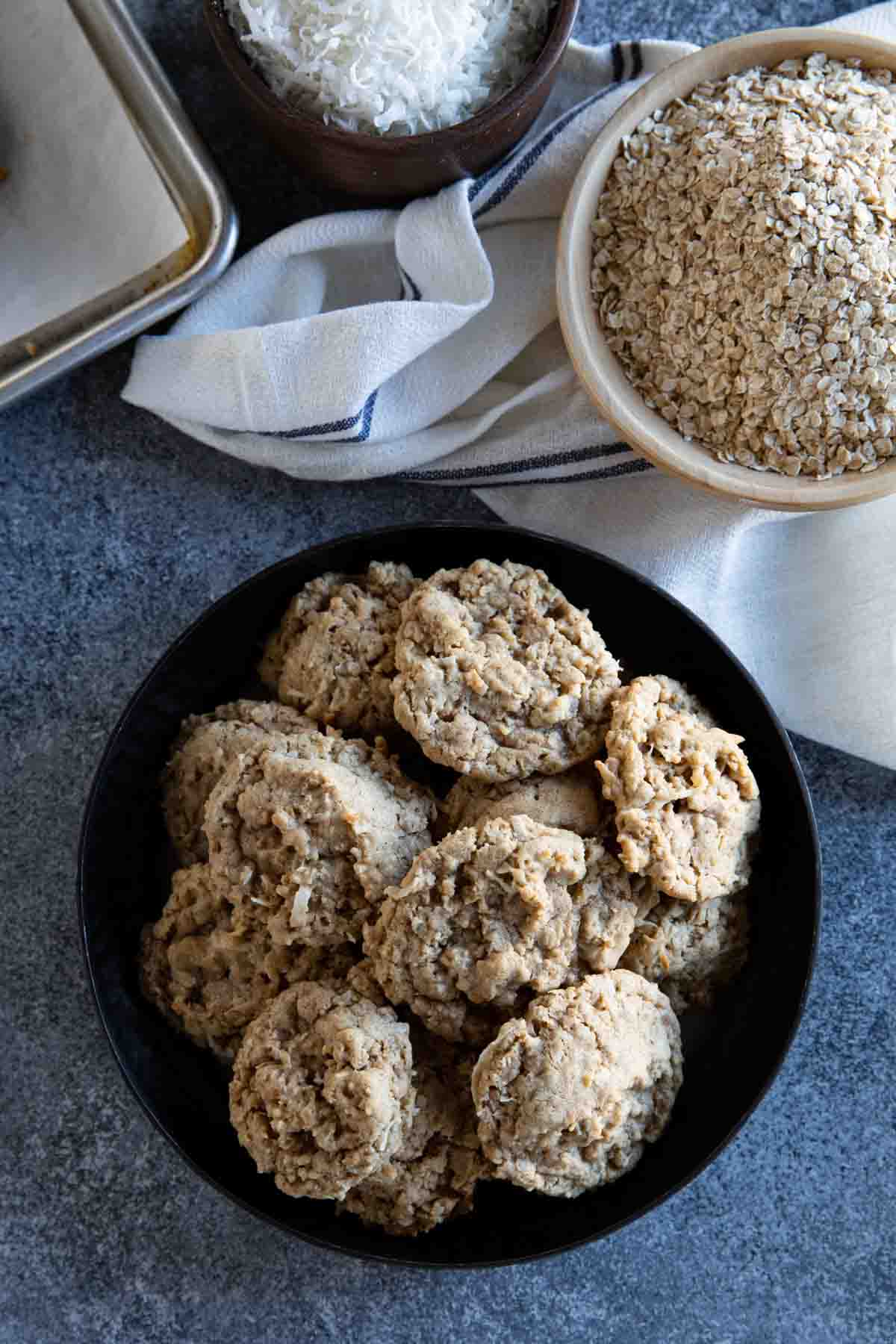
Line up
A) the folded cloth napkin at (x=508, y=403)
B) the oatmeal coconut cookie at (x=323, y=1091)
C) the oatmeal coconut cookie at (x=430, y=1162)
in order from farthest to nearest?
the folded cloth napkin at (x=508, y=403) → the oatmeal coconut cookie at (x=430, y=1162) → the oatmeal coconut cookie at (x=323, y=1091)

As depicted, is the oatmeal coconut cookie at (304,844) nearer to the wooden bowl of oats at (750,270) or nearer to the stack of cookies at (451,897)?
the stack of cookies at (451,897)

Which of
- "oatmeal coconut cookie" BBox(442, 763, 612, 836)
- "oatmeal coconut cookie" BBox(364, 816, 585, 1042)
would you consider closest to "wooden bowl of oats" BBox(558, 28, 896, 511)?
"oatmeal coconut cookie" BBox(442, 763, 612, 836)

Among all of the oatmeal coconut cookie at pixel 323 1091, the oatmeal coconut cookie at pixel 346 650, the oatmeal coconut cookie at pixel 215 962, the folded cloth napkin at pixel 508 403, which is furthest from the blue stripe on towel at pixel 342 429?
the oatmeal coconut cookie at pixel 323 1091

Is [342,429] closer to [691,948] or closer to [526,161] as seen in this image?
[526,161]

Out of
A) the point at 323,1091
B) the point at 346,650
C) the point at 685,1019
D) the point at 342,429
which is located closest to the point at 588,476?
the point at 342,429

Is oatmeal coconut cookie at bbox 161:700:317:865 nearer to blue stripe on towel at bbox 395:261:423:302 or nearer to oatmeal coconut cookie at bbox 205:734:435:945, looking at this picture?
oatmeal coconut cookie at bbox 205:734:435:945

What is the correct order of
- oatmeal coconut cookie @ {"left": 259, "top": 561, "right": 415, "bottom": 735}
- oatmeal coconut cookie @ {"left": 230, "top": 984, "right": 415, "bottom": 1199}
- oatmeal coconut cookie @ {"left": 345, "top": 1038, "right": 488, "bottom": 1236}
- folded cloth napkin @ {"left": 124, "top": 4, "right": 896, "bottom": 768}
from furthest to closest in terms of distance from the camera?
folded cloth napkin @ {"left": 124, "top": 4, "right": 896, "bottom": 768} → oatmeal coconut cookie @ {"left": 259, "top": 561, "right": 415, "bottom": 735} → oatmeal coconut cookie @ {"left": 345, "top": 1038, "right": 488, "bottom": 1236} → oatmeal coconut cookie @ {"left": 230, "top": 984, "right": 415, "bottom": 1199}

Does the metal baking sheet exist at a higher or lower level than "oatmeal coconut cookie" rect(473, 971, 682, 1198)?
higher
